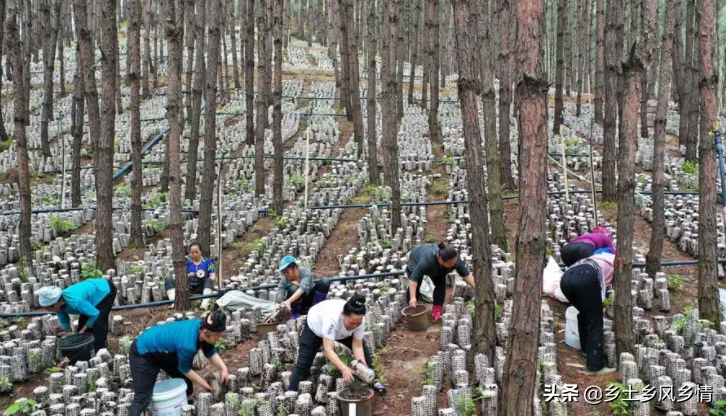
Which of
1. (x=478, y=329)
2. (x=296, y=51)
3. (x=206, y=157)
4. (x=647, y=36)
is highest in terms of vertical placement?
(x=296, y=51)

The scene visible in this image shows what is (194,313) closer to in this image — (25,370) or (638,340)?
(25,370)

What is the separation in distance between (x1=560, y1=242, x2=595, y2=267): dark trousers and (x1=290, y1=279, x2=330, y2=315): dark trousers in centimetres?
240

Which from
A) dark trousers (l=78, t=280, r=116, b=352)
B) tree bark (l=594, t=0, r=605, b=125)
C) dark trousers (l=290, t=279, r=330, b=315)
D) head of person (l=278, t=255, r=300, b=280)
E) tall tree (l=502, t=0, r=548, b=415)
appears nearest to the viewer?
tall tree (l=502, t=0, r=548, b=415)

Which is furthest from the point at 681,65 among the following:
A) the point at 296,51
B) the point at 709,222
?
the point at 296,51

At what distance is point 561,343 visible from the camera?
5.97m

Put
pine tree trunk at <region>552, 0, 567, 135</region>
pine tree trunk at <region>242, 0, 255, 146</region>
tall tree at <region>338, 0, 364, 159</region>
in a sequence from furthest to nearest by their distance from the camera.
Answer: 1. pine tree trunk at <region>552, 0, 567, 135</region>
2. tall tree at <region>338, 0, 364, 159</region>
3. pine tree trunk at <region>242, 0, 255, 146</region>

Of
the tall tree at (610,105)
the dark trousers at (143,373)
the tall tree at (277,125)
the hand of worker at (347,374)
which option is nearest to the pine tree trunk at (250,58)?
the tall tree at (277,125)

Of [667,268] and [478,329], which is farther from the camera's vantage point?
[667,268]

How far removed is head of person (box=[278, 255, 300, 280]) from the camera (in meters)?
6.47

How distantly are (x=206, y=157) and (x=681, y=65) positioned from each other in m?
13.0

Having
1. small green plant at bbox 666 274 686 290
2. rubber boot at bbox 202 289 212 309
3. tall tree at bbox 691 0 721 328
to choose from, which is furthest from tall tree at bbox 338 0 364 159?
tall tree at bbox 691 0 721 328

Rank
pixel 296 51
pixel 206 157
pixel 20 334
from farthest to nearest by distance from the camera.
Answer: pixel 296 51, pixel 206 157, pixel 20 334

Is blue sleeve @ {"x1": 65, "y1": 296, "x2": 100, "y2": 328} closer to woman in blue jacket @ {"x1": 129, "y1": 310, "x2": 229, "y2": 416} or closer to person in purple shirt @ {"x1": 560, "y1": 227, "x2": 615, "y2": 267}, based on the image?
woman in blue jacket @ {"x1": 129, "y1": 310, "x2": 229, "y2": 416}

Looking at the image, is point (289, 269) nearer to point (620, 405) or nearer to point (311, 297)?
point (311, 297)
